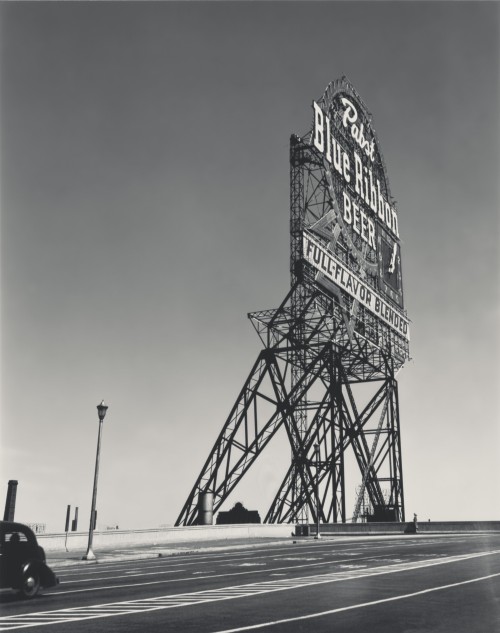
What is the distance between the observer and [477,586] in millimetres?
→ 12664

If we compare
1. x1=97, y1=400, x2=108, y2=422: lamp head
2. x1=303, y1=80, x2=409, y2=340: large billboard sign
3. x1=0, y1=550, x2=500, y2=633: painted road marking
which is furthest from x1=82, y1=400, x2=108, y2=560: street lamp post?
x1=303, y1=80, x2=409, y2=340: large billboard sign

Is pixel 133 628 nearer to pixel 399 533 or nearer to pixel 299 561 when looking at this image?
pixel 299 561

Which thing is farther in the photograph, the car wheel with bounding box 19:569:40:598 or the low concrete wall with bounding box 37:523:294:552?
the low concrete wall with bounding box 37:523:294:552

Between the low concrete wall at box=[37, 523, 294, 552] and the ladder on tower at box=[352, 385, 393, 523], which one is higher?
the ladder on tower at box=[352, 385, 393, 523]

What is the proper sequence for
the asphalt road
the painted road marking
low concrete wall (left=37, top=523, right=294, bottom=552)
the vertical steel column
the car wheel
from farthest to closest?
1. the vertical steel column
2. low concrete wall (left=37, top=523, right=294, bottom=552)
3. the car wheel
4. the painted road marking
5. the asphalt road

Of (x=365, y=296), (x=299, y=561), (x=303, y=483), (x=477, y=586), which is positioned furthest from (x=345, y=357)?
(x=477, y=586)

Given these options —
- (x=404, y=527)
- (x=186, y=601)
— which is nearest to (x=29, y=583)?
(x=186, y=601)

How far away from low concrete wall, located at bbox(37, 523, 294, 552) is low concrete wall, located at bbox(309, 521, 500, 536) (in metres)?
4.22

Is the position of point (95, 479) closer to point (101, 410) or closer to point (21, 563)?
point (101, 410)

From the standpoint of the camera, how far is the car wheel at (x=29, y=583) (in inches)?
457

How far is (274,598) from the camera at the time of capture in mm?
11164

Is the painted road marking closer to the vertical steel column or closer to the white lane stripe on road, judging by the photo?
the white lane stripe on road

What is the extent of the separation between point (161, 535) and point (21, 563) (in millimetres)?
18176

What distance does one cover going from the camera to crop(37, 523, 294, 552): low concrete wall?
24.5 metres
